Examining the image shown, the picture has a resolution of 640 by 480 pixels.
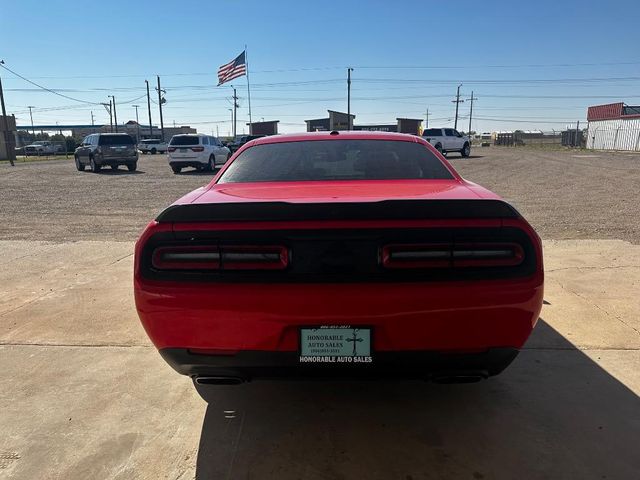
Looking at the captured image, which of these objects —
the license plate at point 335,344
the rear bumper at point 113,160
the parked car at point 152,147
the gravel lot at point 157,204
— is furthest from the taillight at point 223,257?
the parked car at point 152,147

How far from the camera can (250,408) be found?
2803mm

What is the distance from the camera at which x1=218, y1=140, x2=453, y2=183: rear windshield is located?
3086 mm

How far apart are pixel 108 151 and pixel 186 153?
4096 mm

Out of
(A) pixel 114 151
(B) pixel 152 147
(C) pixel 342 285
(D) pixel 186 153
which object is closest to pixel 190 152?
(D) pixel 186 153

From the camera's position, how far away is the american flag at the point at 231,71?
41.2 metres

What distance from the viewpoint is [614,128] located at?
4753 cm

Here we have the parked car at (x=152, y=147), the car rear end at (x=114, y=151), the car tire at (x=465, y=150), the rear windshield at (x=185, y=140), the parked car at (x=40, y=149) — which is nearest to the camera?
the rear windshield at (x=185, y=140)

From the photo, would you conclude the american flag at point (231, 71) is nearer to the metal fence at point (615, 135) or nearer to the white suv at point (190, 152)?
the white suv at point (190, 152)

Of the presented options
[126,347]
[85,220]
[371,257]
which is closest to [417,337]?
[371,257]

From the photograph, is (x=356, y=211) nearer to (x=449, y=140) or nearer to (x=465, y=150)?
(x=449, y=140)

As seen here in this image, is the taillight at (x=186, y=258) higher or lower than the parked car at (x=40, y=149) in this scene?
higher

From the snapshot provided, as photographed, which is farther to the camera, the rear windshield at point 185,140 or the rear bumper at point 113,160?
the rear bumper at point 113,160

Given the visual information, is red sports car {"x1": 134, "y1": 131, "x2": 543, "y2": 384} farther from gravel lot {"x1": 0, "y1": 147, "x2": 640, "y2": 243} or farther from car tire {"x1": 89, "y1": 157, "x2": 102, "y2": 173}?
car tire {"x1": 89, "y1": 157, "x2": 102, "y2": 173}

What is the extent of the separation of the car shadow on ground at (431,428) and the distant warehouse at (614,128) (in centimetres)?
4939
